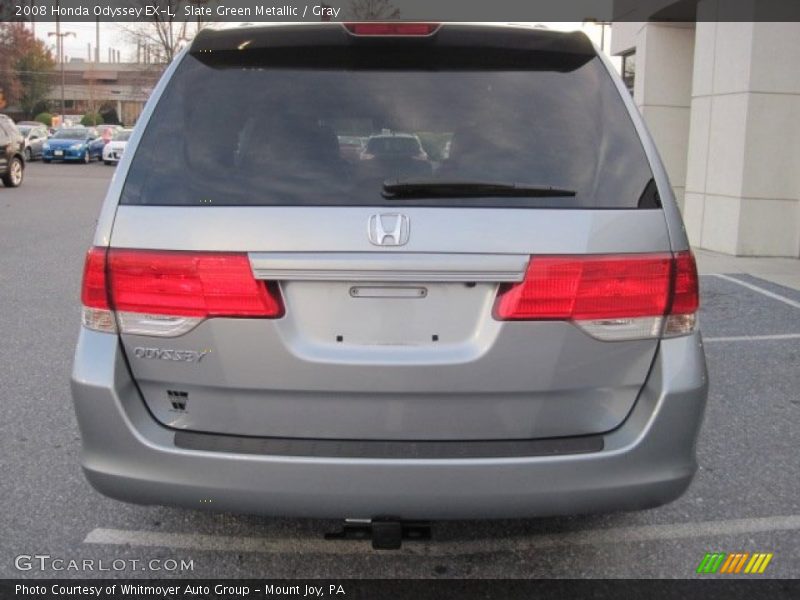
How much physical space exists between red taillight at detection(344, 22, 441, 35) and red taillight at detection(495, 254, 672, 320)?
942 millimetres

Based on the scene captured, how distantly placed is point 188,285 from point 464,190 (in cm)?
87

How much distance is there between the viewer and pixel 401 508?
2615 mm

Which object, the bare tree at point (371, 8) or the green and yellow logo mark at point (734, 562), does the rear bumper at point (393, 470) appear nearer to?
the green and yellow logo mark at point (734, 562)

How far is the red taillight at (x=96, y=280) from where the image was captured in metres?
2.71

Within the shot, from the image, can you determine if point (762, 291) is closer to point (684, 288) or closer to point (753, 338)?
point (753, 338)

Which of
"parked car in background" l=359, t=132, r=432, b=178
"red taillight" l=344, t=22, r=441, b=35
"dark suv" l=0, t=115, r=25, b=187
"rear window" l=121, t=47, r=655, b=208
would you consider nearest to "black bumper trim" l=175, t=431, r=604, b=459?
"rear window" l=121, t=47, r=655, b=208

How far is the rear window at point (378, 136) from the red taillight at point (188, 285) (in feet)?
0.59

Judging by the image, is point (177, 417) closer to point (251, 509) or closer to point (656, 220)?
point (251, 509)

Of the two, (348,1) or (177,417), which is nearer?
(177,417)

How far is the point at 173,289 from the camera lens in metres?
2.62

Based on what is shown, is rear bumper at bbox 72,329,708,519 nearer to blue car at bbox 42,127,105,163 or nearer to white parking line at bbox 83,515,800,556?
white parking line at bbox 83,515,800,556

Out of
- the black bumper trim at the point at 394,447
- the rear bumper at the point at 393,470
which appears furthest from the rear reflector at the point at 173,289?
the black bumper trim at the point at 394,447

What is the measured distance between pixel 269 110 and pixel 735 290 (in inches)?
284

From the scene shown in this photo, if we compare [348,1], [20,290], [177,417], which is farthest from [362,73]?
[348,1]
